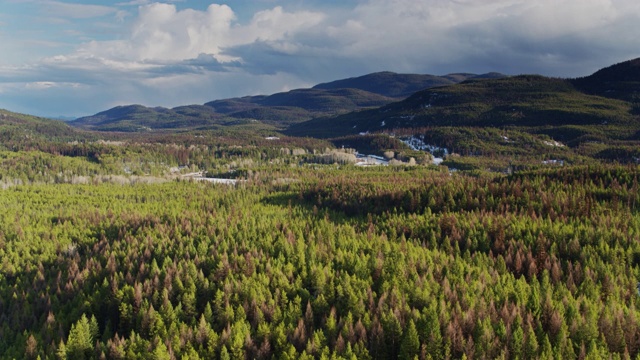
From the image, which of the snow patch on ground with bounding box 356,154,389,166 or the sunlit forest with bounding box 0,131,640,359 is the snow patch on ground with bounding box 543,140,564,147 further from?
the sunlit forest with bounding box 0,131,640,359

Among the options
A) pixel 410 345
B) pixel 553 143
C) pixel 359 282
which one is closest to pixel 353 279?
pixel 359 282

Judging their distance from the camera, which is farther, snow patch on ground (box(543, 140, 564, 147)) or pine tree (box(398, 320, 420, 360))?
snow patch on ground (box(543, 140, 564, 147))

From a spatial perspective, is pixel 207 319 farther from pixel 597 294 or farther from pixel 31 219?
pixel 31 219

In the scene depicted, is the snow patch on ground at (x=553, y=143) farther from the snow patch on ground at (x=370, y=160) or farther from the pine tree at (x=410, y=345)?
the pine tree at (x=410, y=345)

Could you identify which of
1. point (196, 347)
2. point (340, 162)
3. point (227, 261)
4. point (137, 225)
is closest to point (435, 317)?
point (196, 347)

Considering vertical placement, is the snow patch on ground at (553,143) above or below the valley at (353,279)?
above

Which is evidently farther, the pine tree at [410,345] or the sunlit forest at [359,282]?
the sunlit forest at [359,282]

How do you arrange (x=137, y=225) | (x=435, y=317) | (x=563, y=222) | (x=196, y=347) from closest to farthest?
(x=435, y=317) < (x=196, y=347) < (x=563, y=222) < (x=137, y=225)

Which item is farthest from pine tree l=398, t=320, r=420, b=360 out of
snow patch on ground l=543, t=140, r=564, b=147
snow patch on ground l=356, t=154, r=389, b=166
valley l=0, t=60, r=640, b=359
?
snow patch on ground l=543, t=140, r=564, b=147

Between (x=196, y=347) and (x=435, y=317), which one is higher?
(x=435, y=317)

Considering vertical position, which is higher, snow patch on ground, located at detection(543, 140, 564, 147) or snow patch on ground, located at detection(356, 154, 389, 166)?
snow patch on ground, located at detection(543, 140, 564, 147)

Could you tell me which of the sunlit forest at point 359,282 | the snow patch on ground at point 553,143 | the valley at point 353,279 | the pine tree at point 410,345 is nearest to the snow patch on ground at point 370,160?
the snow patch on ground at point 553,143
